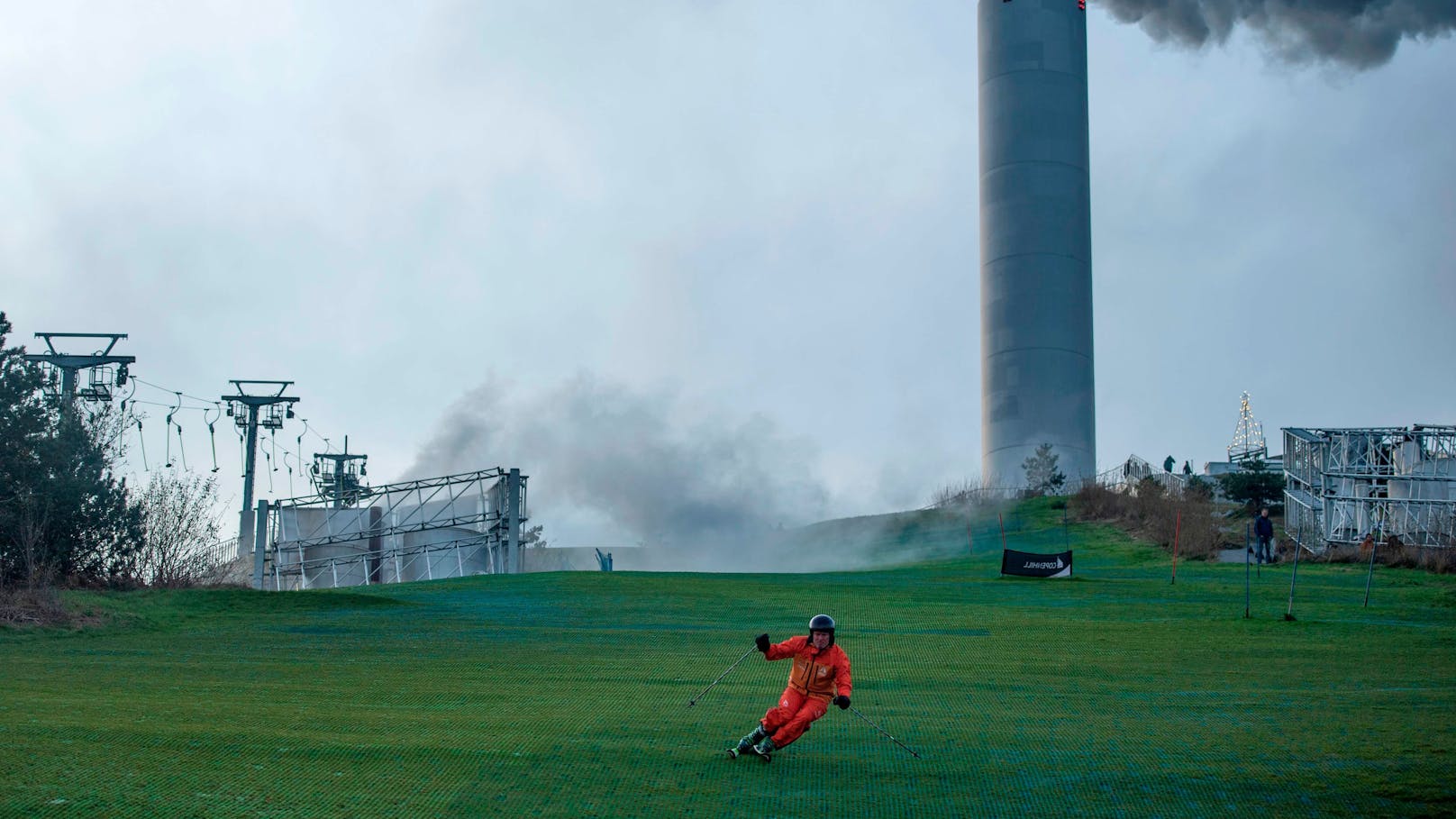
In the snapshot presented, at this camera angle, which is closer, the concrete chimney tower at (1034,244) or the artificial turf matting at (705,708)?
the artificial turf matting at (705,708)

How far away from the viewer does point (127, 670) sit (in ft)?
61.1

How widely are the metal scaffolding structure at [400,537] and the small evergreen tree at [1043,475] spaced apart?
101 ft

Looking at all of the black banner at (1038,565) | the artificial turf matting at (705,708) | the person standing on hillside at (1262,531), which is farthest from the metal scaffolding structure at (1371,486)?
the artificial turf matting at (705,708)

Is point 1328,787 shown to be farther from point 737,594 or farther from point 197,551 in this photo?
point 197,551

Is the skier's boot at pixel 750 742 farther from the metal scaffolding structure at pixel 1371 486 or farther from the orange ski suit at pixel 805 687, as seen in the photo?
the metal scaffolding structure at pixel 1371 486

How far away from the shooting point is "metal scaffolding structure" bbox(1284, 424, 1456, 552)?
42031mm

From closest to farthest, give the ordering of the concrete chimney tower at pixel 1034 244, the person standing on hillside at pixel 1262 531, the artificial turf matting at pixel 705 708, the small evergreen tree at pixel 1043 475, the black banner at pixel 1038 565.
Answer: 1. the artificial turf matting at pixel 705 708
2. the black banner at pixel 1038 565
3. the person standing on hillside at pixel 1262 531
4. the small evergreen tree at pixel 1043 475
5. the concrete chimney tower at pixel 1034 244

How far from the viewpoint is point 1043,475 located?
74812mm

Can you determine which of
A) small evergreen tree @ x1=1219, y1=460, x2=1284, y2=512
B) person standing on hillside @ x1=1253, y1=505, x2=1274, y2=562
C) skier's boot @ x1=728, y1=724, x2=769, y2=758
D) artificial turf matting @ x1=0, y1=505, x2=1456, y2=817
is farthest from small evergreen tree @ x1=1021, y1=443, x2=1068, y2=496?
skier's boot @ x1=728, y1=724, x2=769, y2=758

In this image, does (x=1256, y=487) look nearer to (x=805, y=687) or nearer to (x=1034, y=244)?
(x=1034, y=244)

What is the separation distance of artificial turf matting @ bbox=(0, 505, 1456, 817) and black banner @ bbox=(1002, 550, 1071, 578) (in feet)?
18.5

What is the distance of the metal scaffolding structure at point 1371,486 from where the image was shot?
4203 centimetres

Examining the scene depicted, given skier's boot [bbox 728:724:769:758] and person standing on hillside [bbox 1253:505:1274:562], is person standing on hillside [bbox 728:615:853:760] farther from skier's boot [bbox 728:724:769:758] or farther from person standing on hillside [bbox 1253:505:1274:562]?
person standing on hillside [bbox 1253:505:1274:562]

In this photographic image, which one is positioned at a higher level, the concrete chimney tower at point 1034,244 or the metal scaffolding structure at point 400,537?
the concrete chimney tower at point 1034,244
